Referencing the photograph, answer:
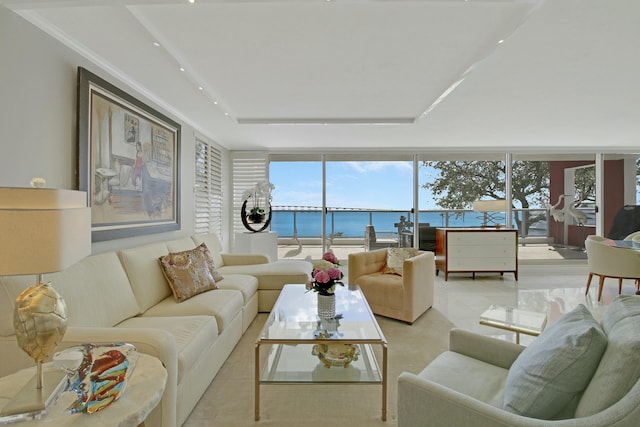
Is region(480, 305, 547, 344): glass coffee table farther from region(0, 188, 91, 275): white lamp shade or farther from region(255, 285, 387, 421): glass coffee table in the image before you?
region(0, 188, 91, 275): white lamp shade

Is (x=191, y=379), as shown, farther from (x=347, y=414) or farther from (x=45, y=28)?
(x=45, y=28)

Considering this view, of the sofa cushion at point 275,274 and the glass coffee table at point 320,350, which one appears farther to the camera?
the sofa cushion at point 275,274

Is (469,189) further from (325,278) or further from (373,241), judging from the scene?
(325,278)

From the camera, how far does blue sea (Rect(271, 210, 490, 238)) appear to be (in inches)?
240

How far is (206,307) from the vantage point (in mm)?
2361

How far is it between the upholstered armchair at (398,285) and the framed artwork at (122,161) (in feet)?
7.19

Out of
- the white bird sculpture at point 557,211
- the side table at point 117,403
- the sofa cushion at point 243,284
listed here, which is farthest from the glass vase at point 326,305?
the white bird sculpture at point 557,211

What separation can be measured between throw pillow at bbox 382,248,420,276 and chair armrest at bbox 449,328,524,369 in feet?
6.21

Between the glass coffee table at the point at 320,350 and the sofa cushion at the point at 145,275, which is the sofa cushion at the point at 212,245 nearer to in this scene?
the sofa cushion at the point at 145,275

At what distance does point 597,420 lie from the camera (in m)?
0.85

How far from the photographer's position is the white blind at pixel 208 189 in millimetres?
4449

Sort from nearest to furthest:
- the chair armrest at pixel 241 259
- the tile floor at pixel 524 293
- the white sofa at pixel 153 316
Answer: the white sofa at pixel 153 316
the tile floor at pixel 524 293
the chair armrest at pixel 241 259

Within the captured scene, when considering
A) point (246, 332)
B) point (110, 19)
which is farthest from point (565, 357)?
point (110, 19)

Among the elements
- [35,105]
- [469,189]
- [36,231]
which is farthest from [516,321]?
[469,189]
